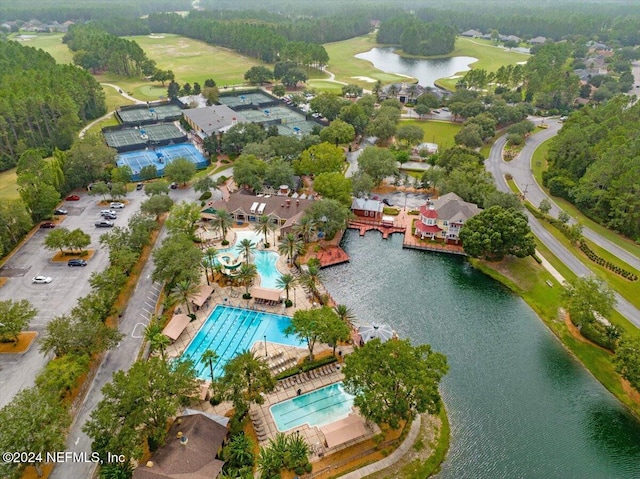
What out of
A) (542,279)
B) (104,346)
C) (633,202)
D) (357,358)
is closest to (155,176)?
(104,346)

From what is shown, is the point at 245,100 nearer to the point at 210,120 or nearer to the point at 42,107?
the point at 210,120

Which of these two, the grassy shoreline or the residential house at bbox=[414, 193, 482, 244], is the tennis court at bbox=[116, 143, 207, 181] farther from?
the grassy shoreline

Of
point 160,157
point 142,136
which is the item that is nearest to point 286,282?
point 160,157

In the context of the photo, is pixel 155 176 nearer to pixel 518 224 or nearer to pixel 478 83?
pixel 518 224

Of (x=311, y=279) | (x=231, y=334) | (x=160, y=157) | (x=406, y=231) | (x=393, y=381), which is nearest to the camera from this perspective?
(x=393, y=381)

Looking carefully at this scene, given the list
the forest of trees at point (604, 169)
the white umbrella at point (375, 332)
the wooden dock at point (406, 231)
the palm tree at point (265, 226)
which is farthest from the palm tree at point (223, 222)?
the forest of trees at point (604, 169)

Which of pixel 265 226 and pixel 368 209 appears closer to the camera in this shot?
pixel 265 226

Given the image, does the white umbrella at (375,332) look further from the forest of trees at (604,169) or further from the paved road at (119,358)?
the forest of trees at (604,169)

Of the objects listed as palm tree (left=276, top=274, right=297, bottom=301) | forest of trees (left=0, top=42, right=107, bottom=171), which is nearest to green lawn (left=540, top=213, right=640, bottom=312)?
palm tree (left=276, top=274, right=297, bottom=301)
